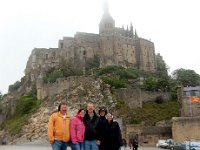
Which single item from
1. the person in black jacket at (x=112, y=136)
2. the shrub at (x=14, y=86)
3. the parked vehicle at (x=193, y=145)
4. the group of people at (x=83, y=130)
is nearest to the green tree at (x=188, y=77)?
the shrub at (x=14, y=86)

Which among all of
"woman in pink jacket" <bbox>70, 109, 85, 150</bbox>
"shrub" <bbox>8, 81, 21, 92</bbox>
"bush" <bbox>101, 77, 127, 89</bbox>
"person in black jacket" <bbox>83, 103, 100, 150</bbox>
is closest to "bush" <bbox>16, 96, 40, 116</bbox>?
"bush" <bbox>101, 77, 127, 89</bbox>

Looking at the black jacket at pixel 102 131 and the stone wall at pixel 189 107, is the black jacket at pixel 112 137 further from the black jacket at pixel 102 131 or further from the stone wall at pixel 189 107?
the stone wall at pixel 189 107

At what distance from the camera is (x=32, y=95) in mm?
81625

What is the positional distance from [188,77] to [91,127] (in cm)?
8026

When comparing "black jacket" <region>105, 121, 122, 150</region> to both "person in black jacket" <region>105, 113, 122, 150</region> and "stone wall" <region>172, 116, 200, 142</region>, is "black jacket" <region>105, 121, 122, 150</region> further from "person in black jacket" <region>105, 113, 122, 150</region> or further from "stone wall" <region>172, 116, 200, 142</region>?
"stone wall" <region>172, 116, 200, 142</region>

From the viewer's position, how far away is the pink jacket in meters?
11.6

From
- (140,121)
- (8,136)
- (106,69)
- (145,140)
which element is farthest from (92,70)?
(145,140)

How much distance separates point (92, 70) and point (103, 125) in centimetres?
7798

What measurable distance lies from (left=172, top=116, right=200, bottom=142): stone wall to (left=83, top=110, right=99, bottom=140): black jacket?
33.9 metres

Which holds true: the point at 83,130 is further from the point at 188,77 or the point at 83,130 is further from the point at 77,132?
the point at 188,77

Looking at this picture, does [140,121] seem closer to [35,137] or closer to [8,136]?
[35,137]

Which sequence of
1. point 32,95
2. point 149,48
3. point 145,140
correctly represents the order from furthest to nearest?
point 149,48, point 32,95, point 145,140

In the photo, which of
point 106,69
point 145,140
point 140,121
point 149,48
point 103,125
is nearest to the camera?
point 103,125

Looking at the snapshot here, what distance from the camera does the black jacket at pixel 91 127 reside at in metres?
12.1
